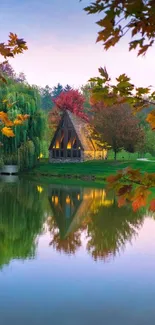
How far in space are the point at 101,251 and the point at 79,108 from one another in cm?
4833

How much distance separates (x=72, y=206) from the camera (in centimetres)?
1828

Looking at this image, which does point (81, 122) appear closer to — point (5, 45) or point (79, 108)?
point (79, 108)

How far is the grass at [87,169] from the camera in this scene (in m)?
36.7

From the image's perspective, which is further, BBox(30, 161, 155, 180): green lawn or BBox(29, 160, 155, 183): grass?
BBox(30, 161, 155, 180): green lawn

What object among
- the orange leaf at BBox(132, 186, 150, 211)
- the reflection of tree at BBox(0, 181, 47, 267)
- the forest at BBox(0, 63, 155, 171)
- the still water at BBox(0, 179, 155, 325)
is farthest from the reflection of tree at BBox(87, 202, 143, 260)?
the forest at BBox(0, 63, 155, 171)

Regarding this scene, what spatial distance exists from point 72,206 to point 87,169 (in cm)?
2067

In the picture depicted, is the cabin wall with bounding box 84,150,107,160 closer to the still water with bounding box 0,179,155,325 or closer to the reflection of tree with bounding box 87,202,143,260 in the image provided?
the reflection of tree with bounding box 87,202,143,260

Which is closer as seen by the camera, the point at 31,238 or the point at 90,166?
the point at 31,238

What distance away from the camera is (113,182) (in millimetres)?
2639

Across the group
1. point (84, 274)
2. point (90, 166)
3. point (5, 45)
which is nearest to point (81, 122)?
point (90, 166)

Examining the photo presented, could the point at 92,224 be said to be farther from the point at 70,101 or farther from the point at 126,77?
the point at 70,101

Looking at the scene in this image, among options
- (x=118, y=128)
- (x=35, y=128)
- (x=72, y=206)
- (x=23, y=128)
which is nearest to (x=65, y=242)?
(x=72, y=206)

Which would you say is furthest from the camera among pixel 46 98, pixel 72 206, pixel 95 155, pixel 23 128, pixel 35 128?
pixel 46 98

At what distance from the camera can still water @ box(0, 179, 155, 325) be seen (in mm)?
6109
